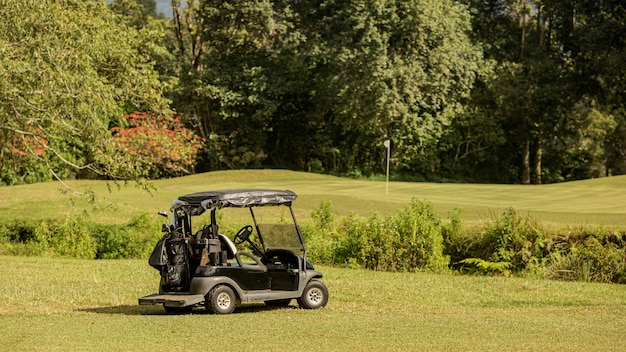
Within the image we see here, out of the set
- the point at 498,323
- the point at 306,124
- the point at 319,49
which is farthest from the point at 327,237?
the point at 306,124

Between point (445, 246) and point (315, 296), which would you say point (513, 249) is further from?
point (315, 296)

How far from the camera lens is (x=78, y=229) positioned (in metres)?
21.5

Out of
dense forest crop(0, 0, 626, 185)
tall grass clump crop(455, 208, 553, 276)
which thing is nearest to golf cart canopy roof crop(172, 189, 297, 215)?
tall grass clump crop(455, 208, 553, 276)

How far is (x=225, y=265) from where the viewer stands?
40.3 ft

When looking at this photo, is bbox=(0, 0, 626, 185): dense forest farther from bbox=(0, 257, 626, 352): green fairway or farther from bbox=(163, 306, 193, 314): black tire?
bbox=(163, 306, 193, 314): black tire

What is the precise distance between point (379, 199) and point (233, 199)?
54.7 feet

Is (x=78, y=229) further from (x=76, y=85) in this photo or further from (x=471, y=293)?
(x=471, y=293)

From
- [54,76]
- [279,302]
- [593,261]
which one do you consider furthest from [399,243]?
[54,76]

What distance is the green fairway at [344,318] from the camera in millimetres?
9664

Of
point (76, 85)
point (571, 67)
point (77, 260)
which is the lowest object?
point (77, 260)

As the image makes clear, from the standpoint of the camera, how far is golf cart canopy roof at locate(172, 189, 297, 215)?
40.0 feet

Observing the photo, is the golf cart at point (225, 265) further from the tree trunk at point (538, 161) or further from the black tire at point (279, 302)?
the tree trunk at point (538, 161)

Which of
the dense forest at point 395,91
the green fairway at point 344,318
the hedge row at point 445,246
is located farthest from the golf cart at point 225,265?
the dense forest at point 395,91

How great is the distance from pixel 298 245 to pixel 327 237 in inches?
316
